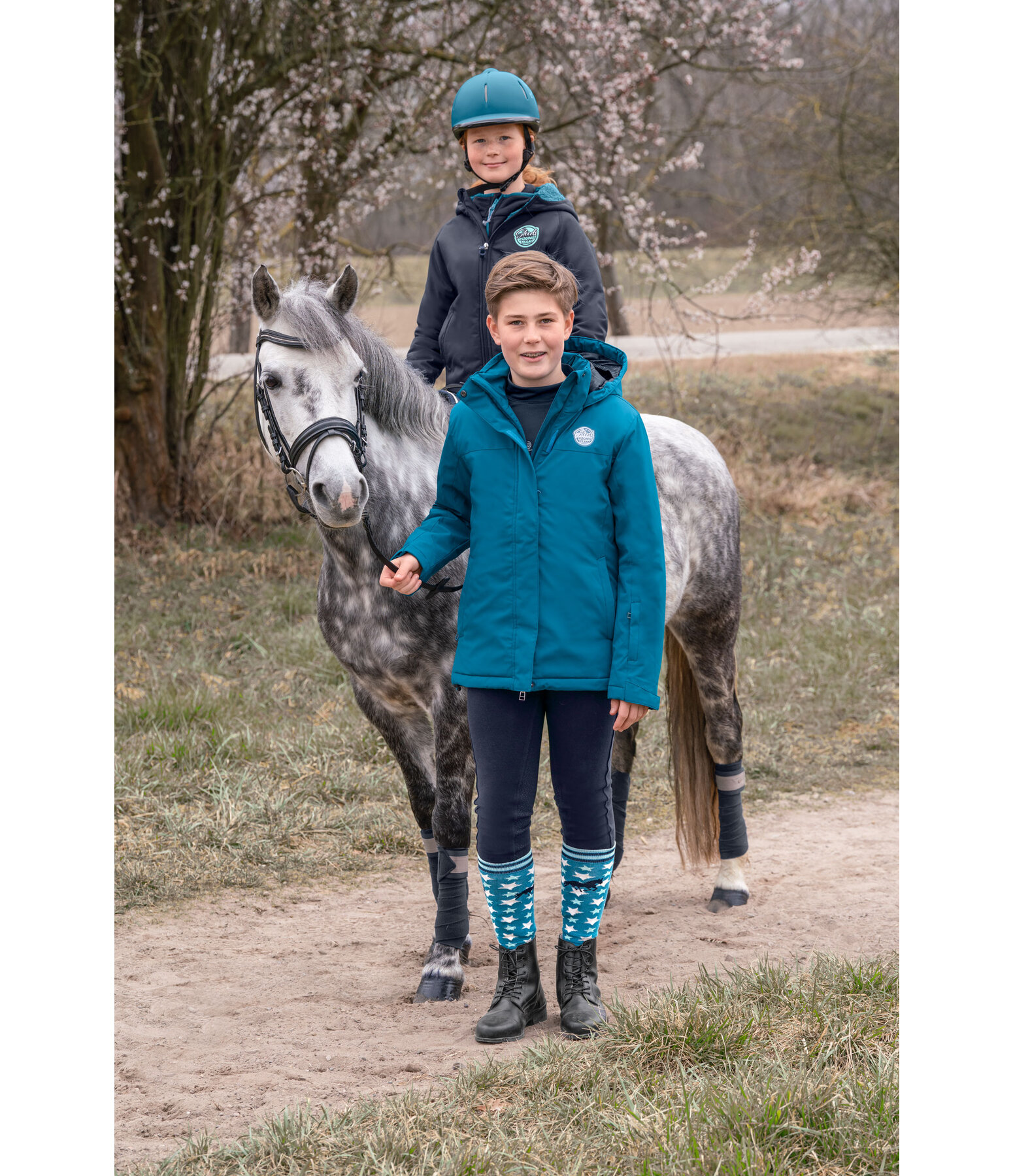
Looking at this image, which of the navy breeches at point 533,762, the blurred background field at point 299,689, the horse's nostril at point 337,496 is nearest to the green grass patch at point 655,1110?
the navy breeches at point 533,762

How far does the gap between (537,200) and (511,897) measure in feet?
6.23

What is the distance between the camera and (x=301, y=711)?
235 inches

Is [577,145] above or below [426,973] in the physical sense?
above

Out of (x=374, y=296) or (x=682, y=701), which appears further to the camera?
(x=374, y=296)

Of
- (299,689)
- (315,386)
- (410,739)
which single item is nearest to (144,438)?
(299,689)

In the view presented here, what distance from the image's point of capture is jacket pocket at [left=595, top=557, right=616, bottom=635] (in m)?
2.58

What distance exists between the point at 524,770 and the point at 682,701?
1567mm

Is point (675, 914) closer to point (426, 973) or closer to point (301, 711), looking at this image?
point (426, 973)

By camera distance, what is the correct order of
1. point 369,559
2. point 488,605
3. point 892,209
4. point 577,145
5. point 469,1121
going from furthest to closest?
Result: 1. point 892,209
2. point 577,145
3. point 369,559
4. point 488,605
5. point 469,1121

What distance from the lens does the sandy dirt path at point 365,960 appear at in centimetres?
268

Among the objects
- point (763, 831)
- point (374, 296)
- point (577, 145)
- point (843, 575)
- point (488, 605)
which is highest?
point (577, 145)

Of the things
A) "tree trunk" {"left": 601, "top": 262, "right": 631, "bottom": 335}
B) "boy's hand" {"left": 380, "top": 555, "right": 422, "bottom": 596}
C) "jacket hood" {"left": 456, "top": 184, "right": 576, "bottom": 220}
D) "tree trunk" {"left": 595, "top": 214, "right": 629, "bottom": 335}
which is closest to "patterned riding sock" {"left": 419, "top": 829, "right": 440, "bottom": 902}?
"boy's hand" {"left": 380, "top": 555, "right": 422, "bottom": 596}

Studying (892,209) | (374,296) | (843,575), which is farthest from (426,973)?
(892,209)

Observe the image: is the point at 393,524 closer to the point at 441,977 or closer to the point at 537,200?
the point at 537,200
